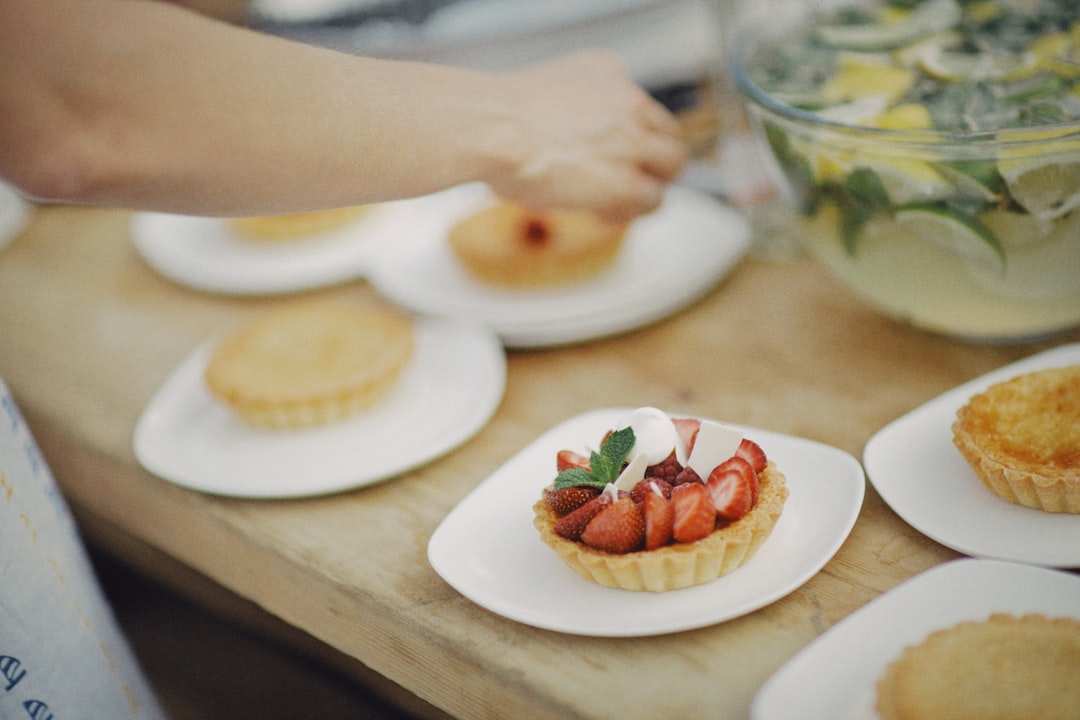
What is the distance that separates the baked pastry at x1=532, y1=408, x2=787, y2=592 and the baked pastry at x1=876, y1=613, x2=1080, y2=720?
6.8 inches

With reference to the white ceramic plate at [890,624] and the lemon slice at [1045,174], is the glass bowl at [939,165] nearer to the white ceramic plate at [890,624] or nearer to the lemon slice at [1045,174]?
the lemon slice at [1045,174]

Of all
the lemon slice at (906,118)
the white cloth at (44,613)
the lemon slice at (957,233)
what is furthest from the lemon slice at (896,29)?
the white cloth at (44,613)

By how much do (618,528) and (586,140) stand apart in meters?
0.64

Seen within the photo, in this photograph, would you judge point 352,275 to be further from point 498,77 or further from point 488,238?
point 498,77

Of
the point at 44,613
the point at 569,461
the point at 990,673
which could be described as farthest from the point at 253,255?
the point at 990,673

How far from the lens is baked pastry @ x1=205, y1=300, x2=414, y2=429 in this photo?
1226mm

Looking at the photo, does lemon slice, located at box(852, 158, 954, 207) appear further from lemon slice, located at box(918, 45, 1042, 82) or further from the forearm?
the forearm

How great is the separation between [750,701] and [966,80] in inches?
29.2

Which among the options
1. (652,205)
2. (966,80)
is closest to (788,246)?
(652,205)

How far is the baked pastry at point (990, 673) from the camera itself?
667mm

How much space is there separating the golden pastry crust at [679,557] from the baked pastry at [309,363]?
0.45 m

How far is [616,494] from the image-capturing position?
2.80 feet

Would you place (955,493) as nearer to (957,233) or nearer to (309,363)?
(957,233)

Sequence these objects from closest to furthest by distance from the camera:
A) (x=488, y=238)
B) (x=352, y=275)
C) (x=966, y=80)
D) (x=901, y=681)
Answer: (x=901, y=681)
(x=966, y=80)
(x=488, y=238)
(x=352, y=275)
